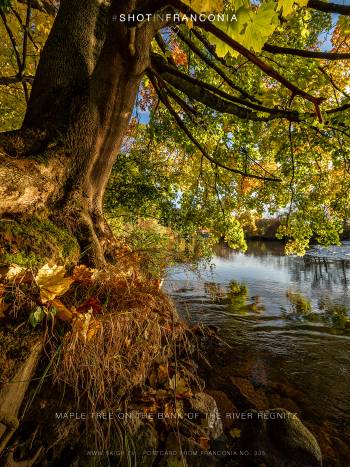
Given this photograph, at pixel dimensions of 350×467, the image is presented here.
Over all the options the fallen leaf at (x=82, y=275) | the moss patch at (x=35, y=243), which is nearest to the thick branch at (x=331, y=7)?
the fallen leaf at (x=82, y=275)

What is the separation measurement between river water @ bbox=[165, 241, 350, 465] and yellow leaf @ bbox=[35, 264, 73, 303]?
4.27 feet

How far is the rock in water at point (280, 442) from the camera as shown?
3.00m

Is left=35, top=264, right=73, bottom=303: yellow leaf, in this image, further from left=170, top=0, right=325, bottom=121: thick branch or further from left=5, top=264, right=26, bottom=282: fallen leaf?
left=170, top=0, right=325, bottom=121: thick branch

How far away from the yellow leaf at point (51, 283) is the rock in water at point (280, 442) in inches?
117

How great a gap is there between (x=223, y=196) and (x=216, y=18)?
7476 millimetres

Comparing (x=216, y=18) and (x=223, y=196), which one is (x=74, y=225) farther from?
(x=223, y=196)

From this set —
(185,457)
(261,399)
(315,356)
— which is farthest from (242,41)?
(315,356)

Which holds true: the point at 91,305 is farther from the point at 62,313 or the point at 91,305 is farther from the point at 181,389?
the point at 181,389

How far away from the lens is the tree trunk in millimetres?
2467

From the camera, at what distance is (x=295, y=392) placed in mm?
4543

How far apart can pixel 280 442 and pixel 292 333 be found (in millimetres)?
4742

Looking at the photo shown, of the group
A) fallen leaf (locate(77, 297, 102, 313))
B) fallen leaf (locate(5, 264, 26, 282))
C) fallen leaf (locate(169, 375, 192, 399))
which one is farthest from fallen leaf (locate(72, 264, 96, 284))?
fallen leaf (locate(169, 375, 192, 399))

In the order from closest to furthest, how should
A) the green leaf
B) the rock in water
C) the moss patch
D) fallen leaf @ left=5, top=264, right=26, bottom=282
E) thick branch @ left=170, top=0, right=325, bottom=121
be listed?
thick branch @ left=170, top=0, right=325, bottom=121
the green leaf
fallen leaf @ left=5, top=264, right=26, bottom=282
the moss patch
the rock in water

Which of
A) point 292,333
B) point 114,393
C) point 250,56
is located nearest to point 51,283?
point 114,393
